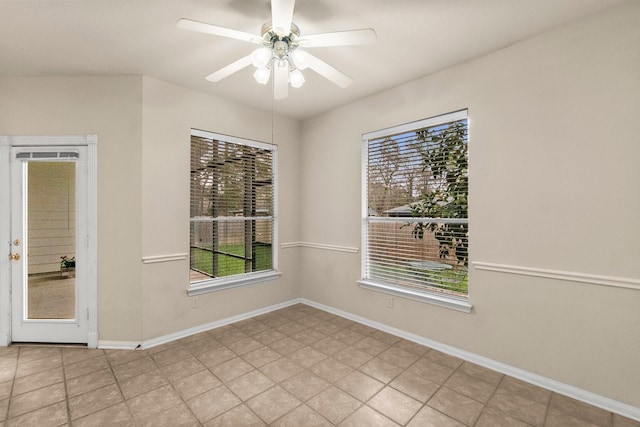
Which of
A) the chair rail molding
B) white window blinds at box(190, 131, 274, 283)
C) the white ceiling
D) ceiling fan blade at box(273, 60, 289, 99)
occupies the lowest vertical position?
the chair rail molding

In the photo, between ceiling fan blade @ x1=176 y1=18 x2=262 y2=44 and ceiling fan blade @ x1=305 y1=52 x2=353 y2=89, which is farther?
ceiling fan blade @ x1=305 y1=52 x2=353 y2=89

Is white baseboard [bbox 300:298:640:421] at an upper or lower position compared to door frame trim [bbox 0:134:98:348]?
lower

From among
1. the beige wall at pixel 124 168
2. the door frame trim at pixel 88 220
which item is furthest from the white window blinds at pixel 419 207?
the door frame trim at pixel 88 220

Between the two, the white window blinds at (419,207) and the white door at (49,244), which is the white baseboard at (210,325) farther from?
the white window blinds at (419,207)

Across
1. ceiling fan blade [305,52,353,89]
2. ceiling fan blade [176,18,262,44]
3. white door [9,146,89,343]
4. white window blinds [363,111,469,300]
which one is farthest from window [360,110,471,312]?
white door [9,146,89,343]

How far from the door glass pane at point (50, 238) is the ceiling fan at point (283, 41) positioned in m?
2.13

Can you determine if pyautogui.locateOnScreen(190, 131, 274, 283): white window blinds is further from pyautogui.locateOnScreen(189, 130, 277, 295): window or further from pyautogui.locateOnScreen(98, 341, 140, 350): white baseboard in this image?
pyautogui.locateOnScreen(98, 341, 140, 350): white baseboard

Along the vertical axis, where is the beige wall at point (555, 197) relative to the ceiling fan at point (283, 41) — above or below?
below

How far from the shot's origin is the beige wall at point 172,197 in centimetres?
299

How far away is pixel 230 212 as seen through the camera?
367 cm

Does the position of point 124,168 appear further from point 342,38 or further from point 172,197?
point 342,38

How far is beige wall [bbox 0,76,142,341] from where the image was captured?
2.93 m

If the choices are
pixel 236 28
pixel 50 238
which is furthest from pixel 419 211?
pixel 50 238

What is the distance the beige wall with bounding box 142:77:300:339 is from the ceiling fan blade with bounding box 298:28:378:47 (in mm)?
1873
